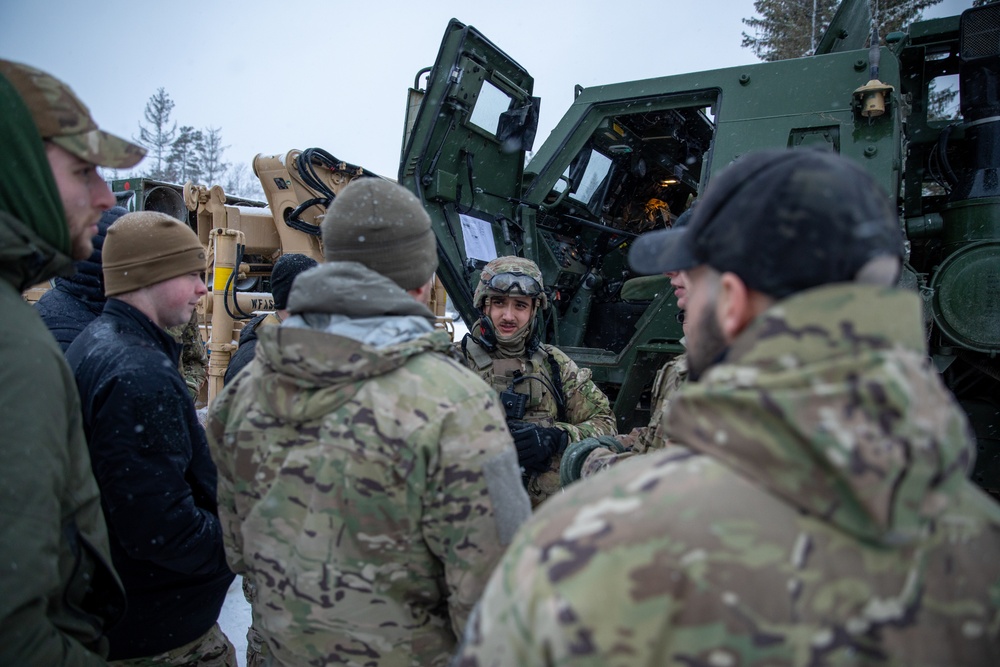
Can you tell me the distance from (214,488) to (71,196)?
0.90m

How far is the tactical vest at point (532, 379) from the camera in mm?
3002

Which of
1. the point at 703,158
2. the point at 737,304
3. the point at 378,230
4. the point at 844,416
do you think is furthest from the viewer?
the point at 703,158

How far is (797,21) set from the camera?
15.6 meters

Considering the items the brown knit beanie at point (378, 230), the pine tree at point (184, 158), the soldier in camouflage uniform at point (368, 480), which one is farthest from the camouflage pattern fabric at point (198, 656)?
the pine tree at point (184, 158)

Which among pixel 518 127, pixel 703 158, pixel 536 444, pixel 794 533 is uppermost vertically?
pixel 518 127

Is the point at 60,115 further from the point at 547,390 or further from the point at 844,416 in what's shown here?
the point at 547,390

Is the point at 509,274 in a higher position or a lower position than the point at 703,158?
lower

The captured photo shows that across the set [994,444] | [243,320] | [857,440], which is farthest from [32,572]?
[243,320]

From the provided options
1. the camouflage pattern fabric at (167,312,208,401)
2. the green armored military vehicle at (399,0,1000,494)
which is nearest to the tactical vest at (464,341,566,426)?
the green armored military vehicle at (399,0,1000,494)

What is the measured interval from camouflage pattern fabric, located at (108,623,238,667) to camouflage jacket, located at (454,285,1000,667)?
1488 mm

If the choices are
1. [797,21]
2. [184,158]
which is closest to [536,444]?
[797,21]

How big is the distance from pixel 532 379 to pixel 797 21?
649 inches

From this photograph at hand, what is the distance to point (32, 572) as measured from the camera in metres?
1.06

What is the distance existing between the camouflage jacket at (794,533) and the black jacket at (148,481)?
47.5 inches
